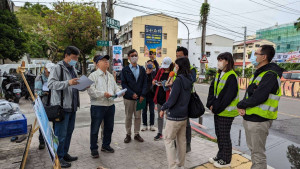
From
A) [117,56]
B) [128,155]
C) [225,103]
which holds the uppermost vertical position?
[117,56]

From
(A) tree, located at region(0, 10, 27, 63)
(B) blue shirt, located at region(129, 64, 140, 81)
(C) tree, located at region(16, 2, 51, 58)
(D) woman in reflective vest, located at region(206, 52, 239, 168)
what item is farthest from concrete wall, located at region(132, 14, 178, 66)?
(D) woman in reflective vest, located at region(206, 52, 239, 168)

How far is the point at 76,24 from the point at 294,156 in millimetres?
17459

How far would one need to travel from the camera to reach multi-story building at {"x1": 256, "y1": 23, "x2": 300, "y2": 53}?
162ft

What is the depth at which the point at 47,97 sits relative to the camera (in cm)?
406

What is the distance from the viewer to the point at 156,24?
3706 cm

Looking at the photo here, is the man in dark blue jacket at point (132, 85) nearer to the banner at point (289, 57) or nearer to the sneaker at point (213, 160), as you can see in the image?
the sneaker at point (213, 160)

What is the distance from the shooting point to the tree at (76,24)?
56.5ft

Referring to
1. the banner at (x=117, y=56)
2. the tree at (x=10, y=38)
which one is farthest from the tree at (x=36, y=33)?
the banner at (x=117, y=56)

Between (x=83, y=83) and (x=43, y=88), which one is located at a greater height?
(x=83, y=83)

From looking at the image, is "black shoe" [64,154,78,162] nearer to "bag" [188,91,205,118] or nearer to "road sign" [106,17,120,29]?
"bag" [188,91,205,118]

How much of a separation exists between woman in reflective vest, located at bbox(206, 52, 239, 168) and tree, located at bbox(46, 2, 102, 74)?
52.1ft

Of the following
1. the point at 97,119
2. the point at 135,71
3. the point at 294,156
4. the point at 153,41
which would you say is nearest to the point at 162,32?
the point at 153,41

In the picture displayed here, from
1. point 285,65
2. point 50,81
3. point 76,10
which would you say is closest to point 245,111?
point 50,81

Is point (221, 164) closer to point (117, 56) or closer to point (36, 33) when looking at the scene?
point (117, 56)
